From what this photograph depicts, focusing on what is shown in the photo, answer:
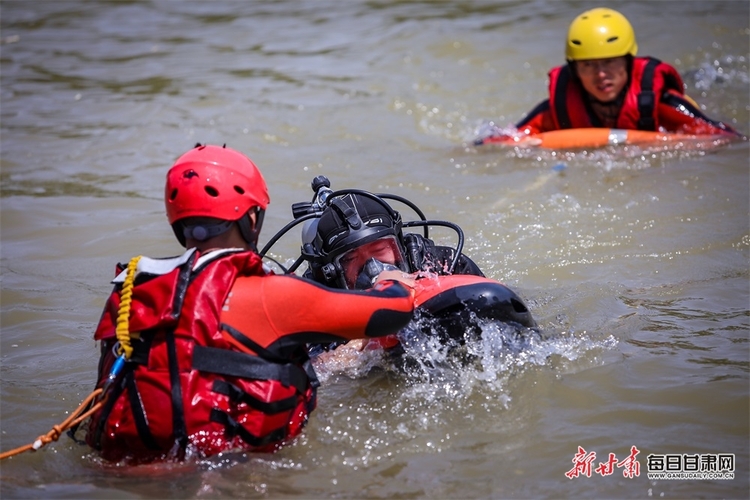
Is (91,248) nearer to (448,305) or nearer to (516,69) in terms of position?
(448,305)

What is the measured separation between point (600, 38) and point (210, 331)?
6046 millimetres

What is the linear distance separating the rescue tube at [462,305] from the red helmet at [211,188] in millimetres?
992

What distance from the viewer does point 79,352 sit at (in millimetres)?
5219

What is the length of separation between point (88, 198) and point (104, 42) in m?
7.29

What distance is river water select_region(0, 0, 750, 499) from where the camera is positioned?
12.4ft

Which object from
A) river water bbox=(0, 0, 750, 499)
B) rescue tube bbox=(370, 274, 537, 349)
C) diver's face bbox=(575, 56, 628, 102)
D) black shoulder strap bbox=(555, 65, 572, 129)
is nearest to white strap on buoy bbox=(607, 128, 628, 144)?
river water bbox=(0, 0, 750, 499)

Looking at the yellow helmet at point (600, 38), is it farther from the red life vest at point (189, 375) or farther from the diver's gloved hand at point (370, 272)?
the red life vest at point (189, 375)

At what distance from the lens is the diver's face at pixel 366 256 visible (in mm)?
4398

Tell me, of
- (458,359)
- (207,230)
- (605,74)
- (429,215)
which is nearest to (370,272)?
(458,359)

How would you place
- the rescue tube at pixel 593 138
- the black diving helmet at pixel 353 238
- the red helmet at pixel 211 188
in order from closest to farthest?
the red helmet at pixel 211 188, the black diving helmet at pixel 353 238, the rescue tube at pixel 593 138

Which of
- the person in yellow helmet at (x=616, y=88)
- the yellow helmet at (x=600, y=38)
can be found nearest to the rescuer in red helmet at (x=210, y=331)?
the person in yellow helmet at (x=616, y=88)

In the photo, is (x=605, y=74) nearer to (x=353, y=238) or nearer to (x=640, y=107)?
(x=640, y=107)

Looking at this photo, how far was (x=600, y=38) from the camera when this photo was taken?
841 cm

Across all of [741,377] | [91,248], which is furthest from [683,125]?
[91,248]
